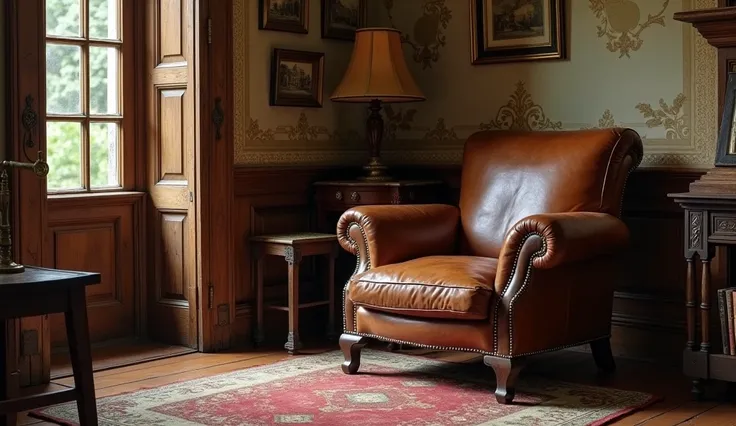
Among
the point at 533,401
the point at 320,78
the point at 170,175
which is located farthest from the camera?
the point at 320,78

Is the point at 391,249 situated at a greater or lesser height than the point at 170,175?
lesser

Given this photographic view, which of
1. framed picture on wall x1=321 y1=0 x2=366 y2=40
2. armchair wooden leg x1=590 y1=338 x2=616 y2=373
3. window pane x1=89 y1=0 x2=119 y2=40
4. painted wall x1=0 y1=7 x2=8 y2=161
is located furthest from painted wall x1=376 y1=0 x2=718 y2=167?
painted wall x1=0 y1=7 x2=8 y2=161

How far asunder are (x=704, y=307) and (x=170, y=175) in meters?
2.38

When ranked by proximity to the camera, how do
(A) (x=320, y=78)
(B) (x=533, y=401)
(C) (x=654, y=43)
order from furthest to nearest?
(A) (x=320, y=78) < (C) (x=654, y=43) < (B) (x=533, y=401)

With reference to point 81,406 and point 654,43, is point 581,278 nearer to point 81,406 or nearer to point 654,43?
point 654,43

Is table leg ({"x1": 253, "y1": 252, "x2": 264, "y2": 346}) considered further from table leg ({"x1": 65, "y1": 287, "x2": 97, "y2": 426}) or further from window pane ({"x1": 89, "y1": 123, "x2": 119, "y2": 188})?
table leg ({"x1": 65, "y1": 287, "x2": 97, "y2": 426})

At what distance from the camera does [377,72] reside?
185 inches

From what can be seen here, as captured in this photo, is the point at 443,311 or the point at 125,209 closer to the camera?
the point at 443,311

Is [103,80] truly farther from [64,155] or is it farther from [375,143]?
[375,143]

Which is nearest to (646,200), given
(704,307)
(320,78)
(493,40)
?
(704,307)

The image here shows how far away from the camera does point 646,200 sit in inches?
171

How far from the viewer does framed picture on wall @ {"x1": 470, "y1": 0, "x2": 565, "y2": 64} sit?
462cm

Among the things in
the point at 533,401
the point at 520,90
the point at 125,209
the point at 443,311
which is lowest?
the point at 533,401

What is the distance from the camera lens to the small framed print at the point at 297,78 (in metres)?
4.80
